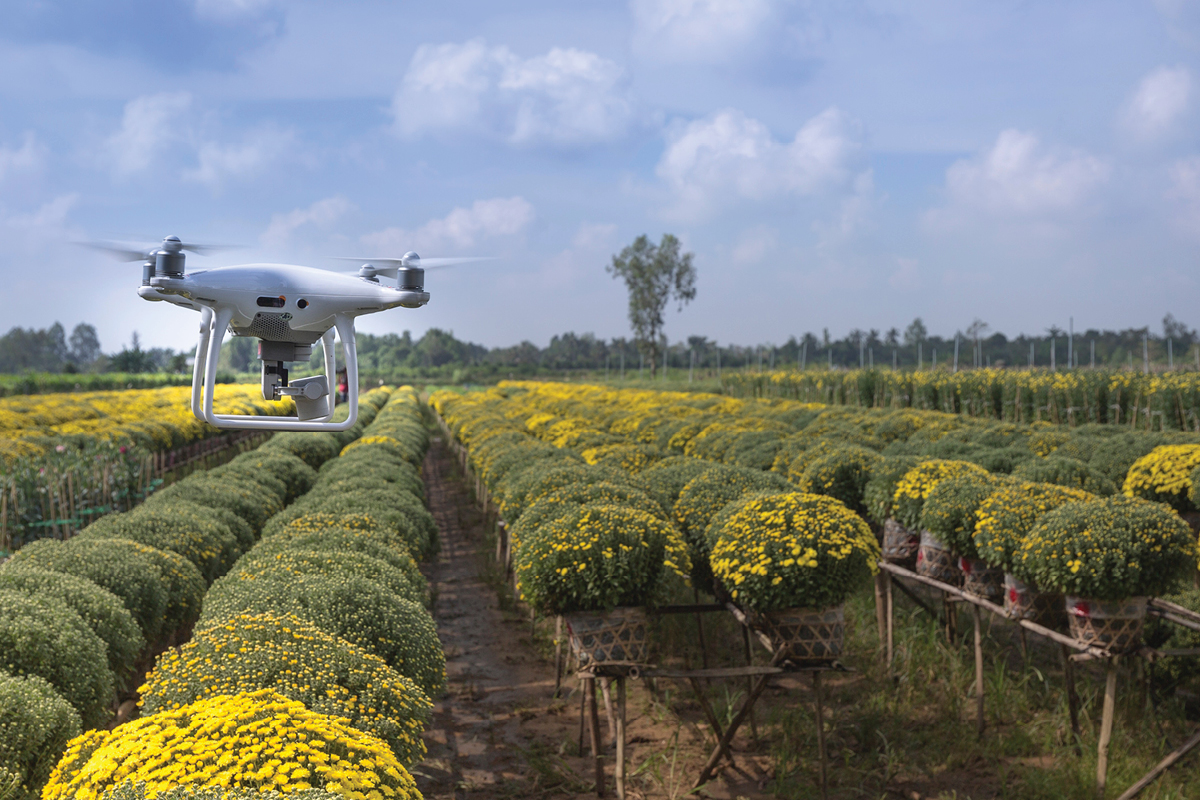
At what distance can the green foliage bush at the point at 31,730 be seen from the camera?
465 centimetres

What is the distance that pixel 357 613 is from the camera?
575cm

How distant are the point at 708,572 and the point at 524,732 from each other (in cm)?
259

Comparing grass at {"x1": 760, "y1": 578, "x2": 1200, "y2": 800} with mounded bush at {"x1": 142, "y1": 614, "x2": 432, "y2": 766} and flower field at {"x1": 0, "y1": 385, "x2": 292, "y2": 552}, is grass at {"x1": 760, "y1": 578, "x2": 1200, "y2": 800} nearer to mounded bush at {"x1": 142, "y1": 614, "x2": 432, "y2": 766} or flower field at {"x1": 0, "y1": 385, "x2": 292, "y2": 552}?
mounded bush at {"x1": 142, "y1": 614, "x2": 432, "y2": 766}

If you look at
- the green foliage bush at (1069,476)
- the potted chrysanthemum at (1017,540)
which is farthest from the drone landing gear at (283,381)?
the green foliage bush at (1069,476)

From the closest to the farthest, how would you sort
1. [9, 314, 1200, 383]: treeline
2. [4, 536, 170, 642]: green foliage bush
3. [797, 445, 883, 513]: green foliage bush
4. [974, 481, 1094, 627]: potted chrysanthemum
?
1. [974, 481, 1094, 627]: potted chrysanthemum
2. [4, 536, 170, 642]: green foliage bush
3. [797, 445, 883, 513]: green foliage bush
4. [9, 314, 1200, 383]: treeline

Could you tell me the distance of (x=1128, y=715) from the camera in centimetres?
802

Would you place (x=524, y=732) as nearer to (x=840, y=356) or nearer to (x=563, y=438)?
(x=563, y=438)

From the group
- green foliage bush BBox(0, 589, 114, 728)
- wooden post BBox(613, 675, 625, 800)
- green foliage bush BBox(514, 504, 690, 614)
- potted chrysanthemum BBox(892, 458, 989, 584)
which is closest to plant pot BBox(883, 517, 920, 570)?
potted chrysanthemum BBox(892, 458, 989, 584)

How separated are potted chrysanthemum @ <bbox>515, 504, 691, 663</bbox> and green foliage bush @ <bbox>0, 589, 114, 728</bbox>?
3.26 m

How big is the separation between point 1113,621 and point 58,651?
795 cm

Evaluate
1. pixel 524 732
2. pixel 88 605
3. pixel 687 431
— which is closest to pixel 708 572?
pixel 524 732

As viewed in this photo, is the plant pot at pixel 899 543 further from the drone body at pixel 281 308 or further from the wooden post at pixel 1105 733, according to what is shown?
the drone body at pixel 281 308

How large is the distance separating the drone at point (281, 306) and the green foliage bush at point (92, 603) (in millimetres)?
5457

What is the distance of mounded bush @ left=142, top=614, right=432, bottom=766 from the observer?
4297 mm
